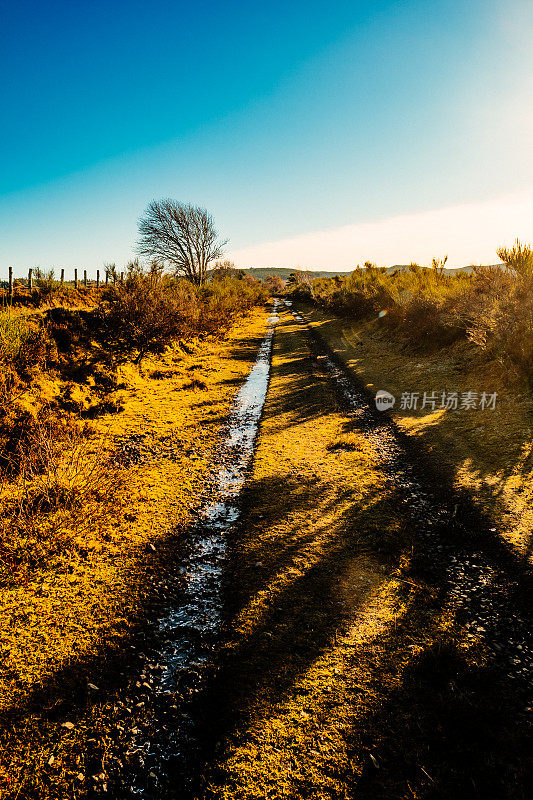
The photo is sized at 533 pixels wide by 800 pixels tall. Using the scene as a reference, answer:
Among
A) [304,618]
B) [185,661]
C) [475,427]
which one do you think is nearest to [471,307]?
[475,427]

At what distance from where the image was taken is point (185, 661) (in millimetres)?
3104

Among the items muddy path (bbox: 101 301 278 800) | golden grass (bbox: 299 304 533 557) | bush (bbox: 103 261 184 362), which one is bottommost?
muddy path (bbox: 101 301 278 800)

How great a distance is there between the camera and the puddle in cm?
238

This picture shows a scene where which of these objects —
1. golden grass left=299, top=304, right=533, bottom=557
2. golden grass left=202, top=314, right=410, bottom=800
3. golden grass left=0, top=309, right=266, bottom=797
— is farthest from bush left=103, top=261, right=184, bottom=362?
golden grass left=202, top=314, right=410, bottom=800

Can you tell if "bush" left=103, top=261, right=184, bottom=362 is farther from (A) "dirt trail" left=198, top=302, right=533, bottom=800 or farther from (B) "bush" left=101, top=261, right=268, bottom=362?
(A) "dirt trail" left=198, top=302, right=533, bottom=800

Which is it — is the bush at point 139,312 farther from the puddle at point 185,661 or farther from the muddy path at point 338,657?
the muddy path at point 338,657

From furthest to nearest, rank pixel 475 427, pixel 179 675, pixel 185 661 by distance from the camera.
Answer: pixel 475 427 → pixel 185 661 → pixel 179 675

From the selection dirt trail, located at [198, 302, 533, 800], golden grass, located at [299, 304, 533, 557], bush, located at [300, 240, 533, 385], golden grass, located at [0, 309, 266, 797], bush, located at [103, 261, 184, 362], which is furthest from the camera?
bush, located at [103, 261, 184, 362]

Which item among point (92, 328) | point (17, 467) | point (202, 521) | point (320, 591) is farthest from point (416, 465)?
point (92, 328)

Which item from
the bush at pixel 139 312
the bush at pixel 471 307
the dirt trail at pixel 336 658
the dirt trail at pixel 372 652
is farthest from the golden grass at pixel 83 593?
the bush at pixel 471 307

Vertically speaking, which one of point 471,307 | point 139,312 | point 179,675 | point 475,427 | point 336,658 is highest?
point 471,307

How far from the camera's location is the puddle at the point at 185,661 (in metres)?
2.38

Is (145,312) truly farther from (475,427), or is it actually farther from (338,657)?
(338,657)

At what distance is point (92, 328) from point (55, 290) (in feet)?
16.6
